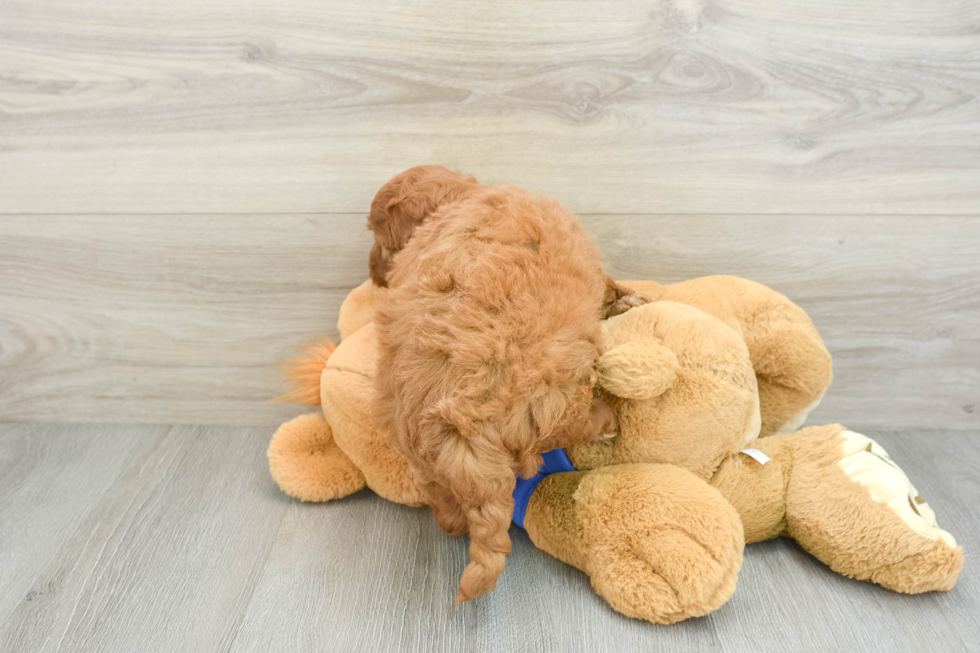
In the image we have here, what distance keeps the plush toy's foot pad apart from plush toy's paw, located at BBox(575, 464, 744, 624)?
0.41ft

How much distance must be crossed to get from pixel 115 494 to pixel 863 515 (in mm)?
939

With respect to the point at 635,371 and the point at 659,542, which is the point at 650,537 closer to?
the point at 659,542

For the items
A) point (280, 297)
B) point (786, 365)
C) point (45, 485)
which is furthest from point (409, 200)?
point (45, 485)

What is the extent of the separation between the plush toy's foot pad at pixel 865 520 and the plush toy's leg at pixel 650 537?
12cm

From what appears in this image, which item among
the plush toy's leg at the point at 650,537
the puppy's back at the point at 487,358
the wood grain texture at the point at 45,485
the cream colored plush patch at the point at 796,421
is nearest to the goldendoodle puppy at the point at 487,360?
the puppy's back at the point at 487,358

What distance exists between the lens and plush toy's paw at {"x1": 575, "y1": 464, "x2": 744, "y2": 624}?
602 millimetres

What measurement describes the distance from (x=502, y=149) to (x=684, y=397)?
42 cm

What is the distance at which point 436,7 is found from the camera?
2.64 feet

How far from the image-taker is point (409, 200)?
26.9 inches

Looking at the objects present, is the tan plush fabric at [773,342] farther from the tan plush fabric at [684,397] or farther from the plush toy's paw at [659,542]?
the plush toy's paw at [659,542]

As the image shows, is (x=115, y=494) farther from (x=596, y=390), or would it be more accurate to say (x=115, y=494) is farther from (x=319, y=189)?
(x=596, y=390)

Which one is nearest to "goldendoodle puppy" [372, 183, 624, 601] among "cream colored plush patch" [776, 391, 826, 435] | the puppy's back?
the puppy's back

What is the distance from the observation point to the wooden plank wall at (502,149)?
32.0 inches

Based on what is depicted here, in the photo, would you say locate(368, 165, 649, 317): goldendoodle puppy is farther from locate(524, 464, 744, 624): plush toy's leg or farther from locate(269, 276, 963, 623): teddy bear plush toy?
locate(524, 464, 744, 624): plush toy's leg
